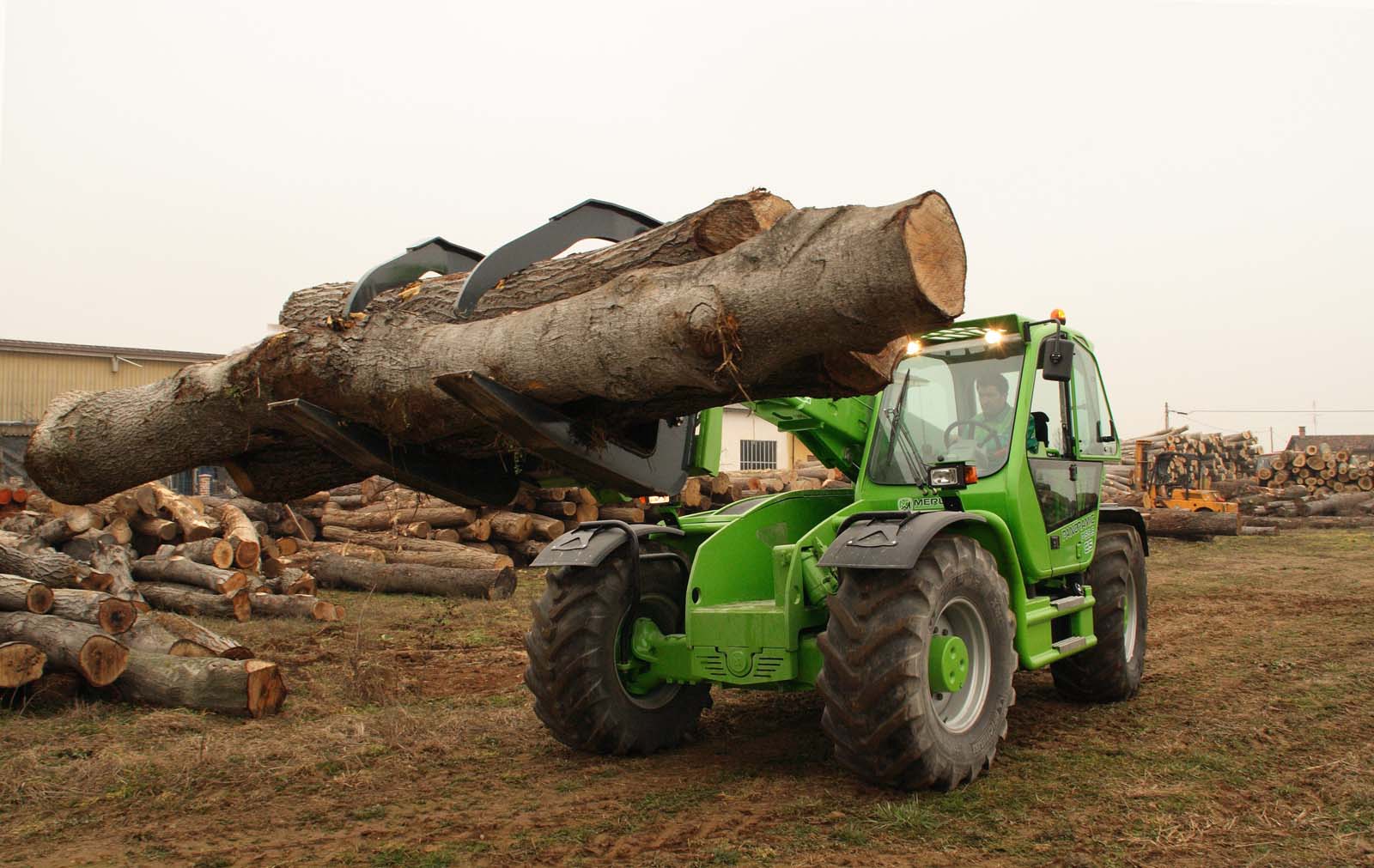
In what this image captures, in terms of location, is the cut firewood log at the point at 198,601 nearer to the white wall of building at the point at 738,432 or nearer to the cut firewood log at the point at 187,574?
the cut firewood log at the point at 187,574

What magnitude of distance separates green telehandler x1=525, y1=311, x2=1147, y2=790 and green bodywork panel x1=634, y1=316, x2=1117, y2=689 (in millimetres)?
12

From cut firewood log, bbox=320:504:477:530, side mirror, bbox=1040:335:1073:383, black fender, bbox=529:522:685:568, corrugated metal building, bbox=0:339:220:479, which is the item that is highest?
corrugated metal building, bbox=0:339:220:479

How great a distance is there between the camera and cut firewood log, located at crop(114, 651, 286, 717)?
6.34m

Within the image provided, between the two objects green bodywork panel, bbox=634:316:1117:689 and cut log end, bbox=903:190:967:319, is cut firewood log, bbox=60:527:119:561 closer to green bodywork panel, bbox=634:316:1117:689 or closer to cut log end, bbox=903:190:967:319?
green bodywork panel, bbox=634:316:1117:689

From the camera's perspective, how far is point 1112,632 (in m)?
6.51

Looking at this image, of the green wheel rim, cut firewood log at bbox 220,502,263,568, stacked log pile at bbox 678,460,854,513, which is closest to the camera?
the green wheel rim

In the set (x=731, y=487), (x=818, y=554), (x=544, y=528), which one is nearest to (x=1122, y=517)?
(x=818, y=554)

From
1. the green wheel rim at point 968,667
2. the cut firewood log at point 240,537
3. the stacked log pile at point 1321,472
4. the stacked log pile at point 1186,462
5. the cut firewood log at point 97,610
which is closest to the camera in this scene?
the green wheel rim at point 968,667

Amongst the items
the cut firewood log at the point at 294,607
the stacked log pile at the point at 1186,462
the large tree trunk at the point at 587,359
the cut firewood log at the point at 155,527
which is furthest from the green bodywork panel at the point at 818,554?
the stacked log pile at the point at 1186,462

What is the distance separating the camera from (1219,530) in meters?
19.7

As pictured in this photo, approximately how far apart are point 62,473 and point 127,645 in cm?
232

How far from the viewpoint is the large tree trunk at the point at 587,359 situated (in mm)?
3264

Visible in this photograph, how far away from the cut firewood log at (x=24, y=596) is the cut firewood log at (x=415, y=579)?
4.67 meters

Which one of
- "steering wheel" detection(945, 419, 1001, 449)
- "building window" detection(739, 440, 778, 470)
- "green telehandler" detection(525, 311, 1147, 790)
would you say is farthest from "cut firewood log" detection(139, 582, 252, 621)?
"building window" detection(739, 440, 778, 470)
